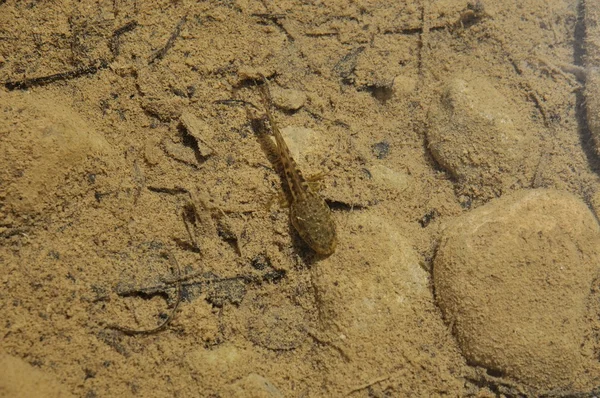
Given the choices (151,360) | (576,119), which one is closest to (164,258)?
(151,360)

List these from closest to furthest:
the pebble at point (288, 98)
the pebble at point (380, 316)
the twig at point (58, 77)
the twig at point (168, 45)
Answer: the pebble at point (380, 316) → the twig at point (58, 77) → the twig at point (168, 45) → the pebble at point (288, 98)

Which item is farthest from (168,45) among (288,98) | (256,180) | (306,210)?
(306,210)

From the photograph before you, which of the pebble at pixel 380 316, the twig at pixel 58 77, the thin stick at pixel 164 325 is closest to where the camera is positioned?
the thin stick at pixel 164 325

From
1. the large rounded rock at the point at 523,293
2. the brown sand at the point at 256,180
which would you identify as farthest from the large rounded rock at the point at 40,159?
the large rounded rock at the point at 523,293

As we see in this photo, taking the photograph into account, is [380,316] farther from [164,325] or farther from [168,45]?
[168,45]

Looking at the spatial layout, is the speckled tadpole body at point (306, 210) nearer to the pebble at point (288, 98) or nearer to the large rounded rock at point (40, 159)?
the pebble at point (288, 98)

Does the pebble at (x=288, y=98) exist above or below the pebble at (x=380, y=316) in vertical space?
above
